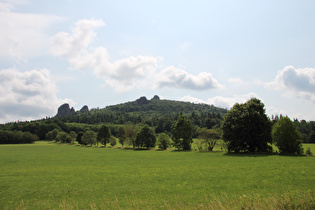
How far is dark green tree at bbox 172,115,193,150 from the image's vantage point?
236 ft

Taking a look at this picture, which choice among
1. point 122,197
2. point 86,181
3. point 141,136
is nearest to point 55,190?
point 86,181

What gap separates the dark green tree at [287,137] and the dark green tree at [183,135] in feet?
102

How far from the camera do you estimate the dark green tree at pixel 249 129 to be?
49688 mm

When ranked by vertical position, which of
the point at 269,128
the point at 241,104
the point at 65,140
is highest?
the point at 241,104

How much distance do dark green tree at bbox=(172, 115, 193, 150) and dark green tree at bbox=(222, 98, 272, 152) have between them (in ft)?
65.8

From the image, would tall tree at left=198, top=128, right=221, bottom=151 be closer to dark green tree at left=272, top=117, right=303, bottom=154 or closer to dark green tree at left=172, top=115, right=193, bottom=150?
dark green tree at left=172, top=115, right=193, bottom=150

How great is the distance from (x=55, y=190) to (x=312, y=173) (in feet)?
102

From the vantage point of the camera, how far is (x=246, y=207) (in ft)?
29.1

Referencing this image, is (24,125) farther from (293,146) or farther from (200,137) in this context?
(293,146)

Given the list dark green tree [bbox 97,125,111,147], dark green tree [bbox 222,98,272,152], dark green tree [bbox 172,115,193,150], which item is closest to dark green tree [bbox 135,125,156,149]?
dark green tree [bbox 172,115,193,150]

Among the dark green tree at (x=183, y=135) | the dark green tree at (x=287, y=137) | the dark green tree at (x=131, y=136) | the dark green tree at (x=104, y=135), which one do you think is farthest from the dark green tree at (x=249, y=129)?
the dark green tree at (x=104, y=135)

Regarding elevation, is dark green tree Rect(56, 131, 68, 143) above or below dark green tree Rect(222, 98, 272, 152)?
below

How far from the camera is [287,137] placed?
44.6 metres

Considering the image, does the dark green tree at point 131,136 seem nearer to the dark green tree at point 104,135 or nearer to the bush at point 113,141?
the bush at point 113,141
